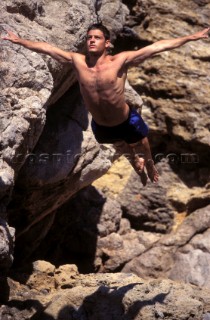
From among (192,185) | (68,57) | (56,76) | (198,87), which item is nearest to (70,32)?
(56,76)

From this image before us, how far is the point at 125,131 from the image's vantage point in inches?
298

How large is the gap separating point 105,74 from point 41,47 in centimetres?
77

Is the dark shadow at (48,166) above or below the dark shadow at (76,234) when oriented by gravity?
above

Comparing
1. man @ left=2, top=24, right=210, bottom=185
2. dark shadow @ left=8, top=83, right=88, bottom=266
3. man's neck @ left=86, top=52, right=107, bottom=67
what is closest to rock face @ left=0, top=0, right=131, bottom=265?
dark shadow @ left=8, top=83, right=88, bottom=266

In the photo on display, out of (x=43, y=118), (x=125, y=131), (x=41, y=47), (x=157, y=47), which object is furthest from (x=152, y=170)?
(x=41, y=47)

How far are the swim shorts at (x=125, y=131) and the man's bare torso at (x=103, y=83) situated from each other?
0.73 ft

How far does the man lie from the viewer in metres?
6.82

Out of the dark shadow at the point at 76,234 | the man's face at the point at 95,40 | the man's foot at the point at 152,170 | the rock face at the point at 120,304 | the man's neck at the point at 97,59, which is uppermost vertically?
the man's face at the point at 95,40

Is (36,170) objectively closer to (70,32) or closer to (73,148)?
(73,148)

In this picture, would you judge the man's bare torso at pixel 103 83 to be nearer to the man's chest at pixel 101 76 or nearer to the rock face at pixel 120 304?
the man's chest at pixel 101 76

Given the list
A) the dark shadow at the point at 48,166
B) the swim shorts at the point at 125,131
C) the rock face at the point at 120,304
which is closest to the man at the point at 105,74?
the swim shorts at the point at 125,131

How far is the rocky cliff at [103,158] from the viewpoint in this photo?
762 centimetres

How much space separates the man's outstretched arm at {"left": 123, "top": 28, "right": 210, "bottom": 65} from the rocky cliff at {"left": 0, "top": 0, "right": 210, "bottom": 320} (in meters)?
1.36

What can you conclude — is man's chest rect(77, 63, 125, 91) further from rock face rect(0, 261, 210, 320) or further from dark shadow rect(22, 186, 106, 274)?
dark shadow rect(22, 186, 106, 274)
